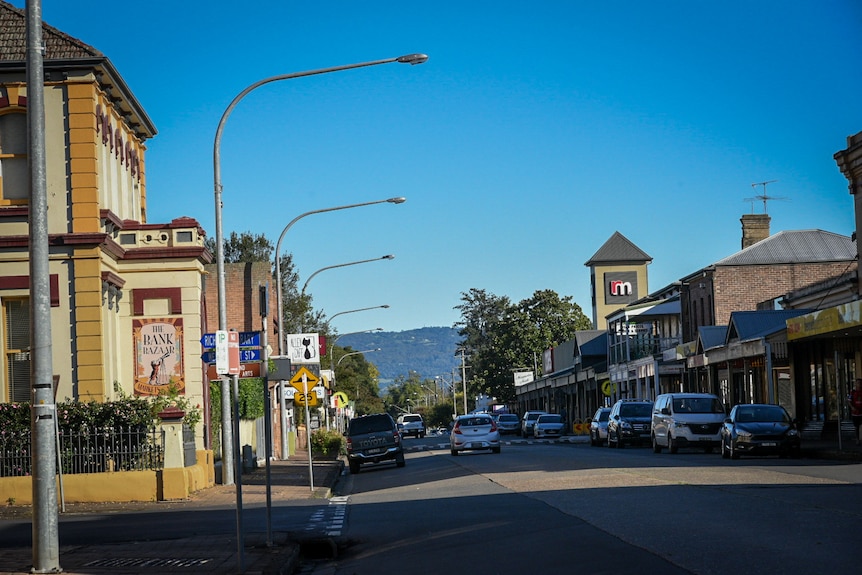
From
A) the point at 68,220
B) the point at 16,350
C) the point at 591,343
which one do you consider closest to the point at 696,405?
the point at 68,220

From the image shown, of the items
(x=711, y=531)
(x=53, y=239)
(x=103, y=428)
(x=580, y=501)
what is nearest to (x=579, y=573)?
(x=711, y=531)

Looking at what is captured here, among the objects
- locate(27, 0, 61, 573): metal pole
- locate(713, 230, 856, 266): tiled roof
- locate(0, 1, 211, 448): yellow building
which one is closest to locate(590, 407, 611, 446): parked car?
locate(713, 230, 856, 266): tiled roof

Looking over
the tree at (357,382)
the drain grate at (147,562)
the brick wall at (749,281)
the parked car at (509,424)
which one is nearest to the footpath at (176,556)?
the drain grate at (147,562)

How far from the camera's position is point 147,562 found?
13.1 meters

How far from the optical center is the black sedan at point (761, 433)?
30109mm

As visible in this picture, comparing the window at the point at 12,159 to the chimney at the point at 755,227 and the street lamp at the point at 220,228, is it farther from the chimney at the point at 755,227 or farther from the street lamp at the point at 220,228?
the chimney at the point at 755,227

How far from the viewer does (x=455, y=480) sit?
2628cm

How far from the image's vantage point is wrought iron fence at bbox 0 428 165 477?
74.7 ft

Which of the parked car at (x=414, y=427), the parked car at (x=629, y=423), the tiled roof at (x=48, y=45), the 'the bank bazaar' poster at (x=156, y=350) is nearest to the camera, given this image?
the tiled roof at (x=48, y=45)

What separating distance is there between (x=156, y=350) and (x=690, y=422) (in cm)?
1572

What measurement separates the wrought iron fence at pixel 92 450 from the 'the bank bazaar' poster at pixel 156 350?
17.9 feet

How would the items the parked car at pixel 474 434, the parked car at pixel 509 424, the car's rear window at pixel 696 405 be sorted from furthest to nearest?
the parked car at pixel 509 424 < the parked car at pixel 474 434 < the car's rear window at pixel 696 405

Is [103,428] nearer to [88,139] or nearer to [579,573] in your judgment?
[88,139]

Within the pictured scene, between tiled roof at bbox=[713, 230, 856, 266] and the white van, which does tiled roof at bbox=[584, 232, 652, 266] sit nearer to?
tiled roof at bbox=[713, 230, 856, 266]
